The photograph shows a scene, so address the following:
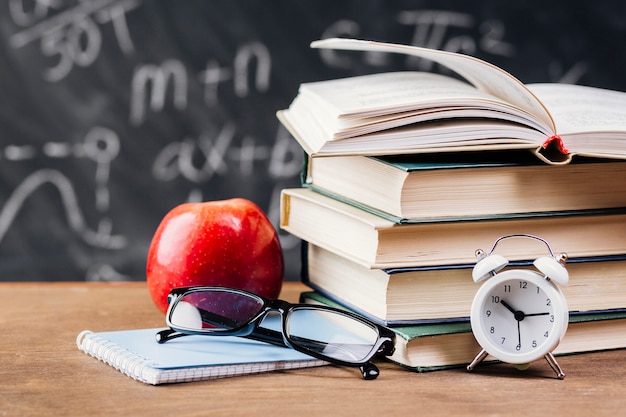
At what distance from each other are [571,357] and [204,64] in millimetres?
837

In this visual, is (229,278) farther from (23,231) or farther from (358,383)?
(23,231)

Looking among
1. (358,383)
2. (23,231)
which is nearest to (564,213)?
(358,383)

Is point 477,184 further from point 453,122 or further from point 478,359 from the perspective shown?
point 478,359

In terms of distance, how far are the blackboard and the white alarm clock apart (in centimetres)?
75

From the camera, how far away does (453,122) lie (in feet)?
2.65

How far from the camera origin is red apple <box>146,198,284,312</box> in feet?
3.02

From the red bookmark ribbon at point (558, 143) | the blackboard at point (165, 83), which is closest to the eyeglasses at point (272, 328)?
the red bookmark ribbon at point (558, 143)

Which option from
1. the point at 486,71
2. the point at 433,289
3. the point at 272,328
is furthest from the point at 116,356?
the point at 486,71

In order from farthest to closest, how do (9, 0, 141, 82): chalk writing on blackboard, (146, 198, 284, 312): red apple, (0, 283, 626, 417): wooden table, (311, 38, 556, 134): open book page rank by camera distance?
(9, 0, 141, 82): chalk writing on blackboard < (146, 198, 284, 312): red apple < (311, 38, 556, 134): open book page < (0, 283, 626, 417): wooden table

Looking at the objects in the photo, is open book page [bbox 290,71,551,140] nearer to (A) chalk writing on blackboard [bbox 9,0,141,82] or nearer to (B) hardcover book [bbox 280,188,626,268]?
(B) hardcover book [bbox 280,188,626,268]

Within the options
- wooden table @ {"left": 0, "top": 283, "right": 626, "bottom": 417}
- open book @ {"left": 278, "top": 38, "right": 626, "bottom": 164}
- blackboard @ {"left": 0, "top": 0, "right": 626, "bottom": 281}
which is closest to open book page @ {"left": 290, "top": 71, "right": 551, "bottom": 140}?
open book @ {"left": 278, "top": 38, "right": 626, "bottom": 164}

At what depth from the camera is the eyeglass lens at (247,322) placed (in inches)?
32.1

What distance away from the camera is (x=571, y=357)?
2.77ft

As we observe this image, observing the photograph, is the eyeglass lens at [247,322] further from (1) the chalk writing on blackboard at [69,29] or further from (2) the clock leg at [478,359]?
(1) the chalk writing on blackboard at [69,29]
